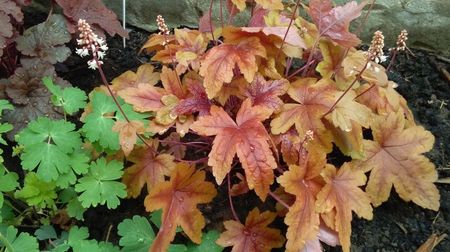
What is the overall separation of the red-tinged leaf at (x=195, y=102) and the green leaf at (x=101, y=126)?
20 cm

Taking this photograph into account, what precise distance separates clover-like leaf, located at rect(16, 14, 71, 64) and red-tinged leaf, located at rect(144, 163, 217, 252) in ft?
2.08

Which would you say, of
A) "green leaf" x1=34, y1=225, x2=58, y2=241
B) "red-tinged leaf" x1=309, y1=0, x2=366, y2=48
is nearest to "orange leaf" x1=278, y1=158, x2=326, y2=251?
"red-tinged leaf" x1=309, y1=0, x2=366, y2=48

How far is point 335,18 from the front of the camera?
176 centimetres

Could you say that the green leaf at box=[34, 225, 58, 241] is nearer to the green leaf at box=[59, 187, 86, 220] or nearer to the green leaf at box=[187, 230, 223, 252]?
the green leaf at box=[59, 187, 86, 220]

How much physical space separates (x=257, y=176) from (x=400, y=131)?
55 centimetres

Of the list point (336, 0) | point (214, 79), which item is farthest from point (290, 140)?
point (336, 0)

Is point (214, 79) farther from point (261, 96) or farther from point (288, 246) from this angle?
point (288, 246)

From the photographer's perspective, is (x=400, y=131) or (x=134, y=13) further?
(x=134, y=13)

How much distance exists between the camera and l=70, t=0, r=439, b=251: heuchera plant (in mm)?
1441

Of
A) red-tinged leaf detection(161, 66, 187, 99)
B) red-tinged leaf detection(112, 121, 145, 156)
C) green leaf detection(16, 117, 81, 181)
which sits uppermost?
red-tinged leaf detection(161, 66, 187, 99)

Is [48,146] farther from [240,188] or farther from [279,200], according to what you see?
[279,200]

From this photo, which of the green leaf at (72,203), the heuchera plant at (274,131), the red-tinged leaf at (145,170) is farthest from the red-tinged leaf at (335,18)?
the green leaf at (72,203)

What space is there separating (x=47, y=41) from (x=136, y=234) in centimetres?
76

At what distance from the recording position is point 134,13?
229 cm
